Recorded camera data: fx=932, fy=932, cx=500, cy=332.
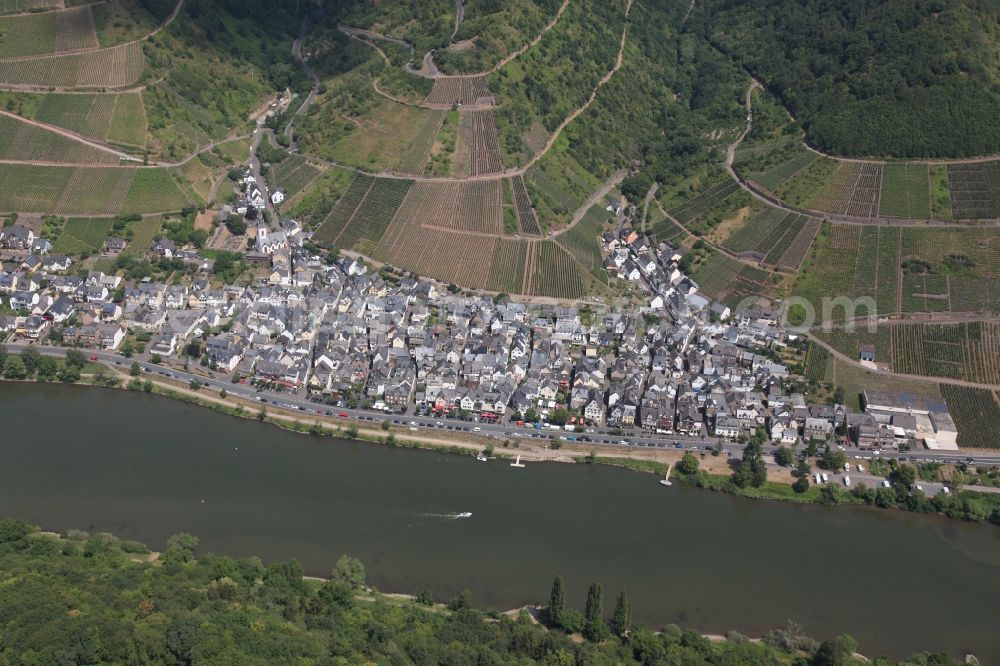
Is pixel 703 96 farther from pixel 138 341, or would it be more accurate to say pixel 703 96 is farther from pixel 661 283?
pixel 138 341

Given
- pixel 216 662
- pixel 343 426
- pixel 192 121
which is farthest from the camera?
pixel 192 121

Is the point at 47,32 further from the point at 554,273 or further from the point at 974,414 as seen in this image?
the point at 974,414

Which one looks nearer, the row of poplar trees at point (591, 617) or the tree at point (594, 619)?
the tree at point (594, 619)

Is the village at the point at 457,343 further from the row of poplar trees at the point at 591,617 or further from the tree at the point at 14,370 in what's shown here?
the row of poplar trees at the point at 591,617

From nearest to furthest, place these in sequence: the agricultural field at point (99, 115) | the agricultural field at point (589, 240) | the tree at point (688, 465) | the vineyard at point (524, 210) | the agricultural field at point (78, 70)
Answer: the tree at point (688, 465) < the agricultural field at point (589, 240) < the vineyard at point (524, 210) < the agricultural field at point (99, 115) < the agricultural field at point (78, 70)

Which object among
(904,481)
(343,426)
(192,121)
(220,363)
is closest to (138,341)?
(220,363)

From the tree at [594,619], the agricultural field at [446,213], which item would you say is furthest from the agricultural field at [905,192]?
the tree at [594,619]

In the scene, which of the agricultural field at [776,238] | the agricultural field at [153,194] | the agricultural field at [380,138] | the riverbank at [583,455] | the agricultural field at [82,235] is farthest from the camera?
the agricultural field at [380,138]
